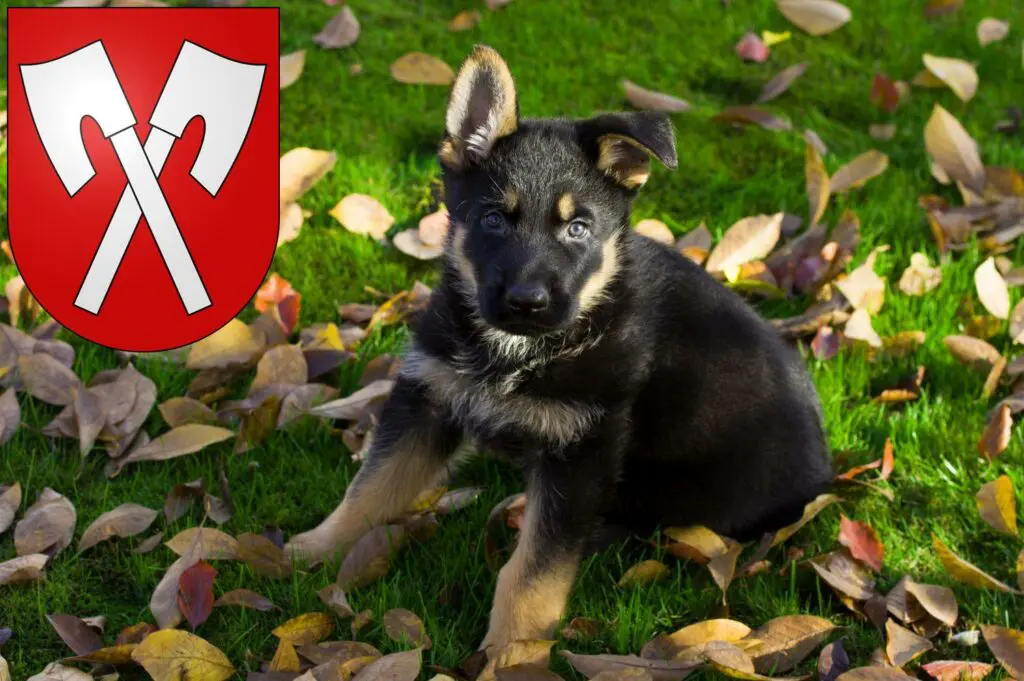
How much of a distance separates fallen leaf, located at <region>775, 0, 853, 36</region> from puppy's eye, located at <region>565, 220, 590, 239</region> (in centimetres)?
327

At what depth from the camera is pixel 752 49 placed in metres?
5.94

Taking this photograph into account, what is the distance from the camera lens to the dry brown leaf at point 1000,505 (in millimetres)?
3748

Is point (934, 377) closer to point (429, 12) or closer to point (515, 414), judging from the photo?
point (515, 414)

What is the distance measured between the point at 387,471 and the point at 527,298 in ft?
2.75

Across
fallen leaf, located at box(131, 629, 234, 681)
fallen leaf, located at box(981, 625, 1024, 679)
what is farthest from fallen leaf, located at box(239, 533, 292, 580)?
fallen leaf, located at box(981, 625, 1024, 679)

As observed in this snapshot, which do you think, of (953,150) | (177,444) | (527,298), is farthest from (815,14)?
(177,444)

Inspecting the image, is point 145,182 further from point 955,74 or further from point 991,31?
point 991,31

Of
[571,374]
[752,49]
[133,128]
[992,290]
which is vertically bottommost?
[992,290]

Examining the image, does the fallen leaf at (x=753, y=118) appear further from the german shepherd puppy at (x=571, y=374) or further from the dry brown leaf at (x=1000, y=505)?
the dry brown leaf at (x=1000, y=505)

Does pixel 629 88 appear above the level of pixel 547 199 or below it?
below

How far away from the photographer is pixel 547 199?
330cm

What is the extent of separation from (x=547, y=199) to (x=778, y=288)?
174cm

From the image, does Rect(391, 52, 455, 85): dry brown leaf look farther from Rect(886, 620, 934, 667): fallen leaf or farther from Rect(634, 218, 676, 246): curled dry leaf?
Rect(886, 620, 934, 667): fallen leaf

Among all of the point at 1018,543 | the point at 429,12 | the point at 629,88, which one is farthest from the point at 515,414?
the point at 429,12
